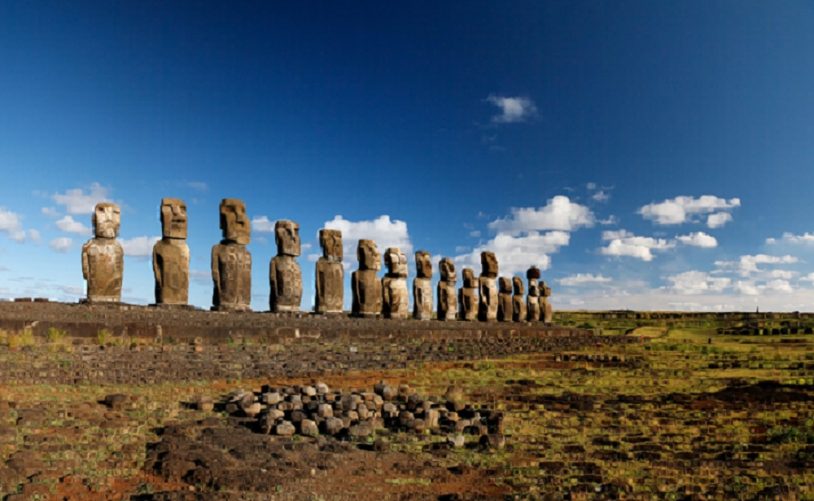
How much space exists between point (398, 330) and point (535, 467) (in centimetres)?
1228

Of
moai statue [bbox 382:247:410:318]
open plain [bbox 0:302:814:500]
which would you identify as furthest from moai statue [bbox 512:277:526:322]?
open plain [bbox 0:302:814:500]

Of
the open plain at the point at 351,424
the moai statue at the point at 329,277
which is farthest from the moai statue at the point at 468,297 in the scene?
the open plain at the point at 351,424

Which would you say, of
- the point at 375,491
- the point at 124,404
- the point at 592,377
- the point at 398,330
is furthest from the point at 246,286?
the point at 375,491

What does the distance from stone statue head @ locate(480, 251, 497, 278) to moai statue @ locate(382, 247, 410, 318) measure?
21.6 ft

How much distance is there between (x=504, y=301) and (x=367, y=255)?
10.8 metres

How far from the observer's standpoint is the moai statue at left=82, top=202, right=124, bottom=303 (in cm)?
1511

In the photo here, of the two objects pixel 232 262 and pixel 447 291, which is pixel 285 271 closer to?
pixel 232 262

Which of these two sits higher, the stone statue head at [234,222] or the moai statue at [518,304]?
the stone statue head at [234,222]

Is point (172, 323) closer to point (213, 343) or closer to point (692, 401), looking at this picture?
point (213, 343)

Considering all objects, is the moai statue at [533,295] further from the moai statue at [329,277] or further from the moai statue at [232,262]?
the moai statue at [232,262]

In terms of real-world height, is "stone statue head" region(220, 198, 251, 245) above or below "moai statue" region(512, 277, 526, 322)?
above

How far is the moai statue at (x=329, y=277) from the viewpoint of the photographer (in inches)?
755

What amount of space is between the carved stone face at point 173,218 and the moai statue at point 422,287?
9563 mm

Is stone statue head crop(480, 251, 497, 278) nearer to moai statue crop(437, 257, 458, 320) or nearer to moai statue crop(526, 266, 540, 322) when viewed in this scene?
moai statue crop(437, 257, 458, 320)
